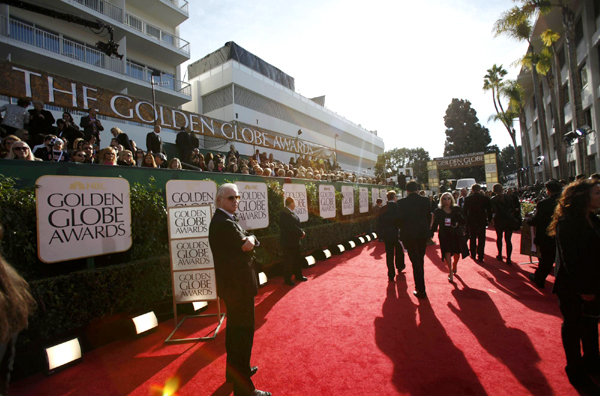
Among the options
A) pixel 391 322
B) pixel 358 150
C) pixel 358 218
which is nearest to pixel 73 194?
pixel 391 322

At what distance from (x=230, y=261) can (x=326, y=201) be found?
9.10m

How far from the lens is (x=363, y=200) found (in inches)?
619

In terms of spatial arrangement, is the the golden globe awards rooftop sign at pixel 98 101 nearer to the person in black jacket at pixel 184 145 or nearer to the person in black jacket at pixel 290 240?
the person in black jacket at pixel 184 145

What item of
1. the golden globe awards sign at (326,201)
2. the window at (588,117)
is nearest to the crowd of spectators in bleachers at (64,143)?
the golden globe awards sign at (326,201)

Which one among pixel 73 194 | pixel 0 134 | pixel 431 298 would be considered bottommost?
pixel 431 298

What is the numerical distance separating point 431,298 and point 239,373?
407cm

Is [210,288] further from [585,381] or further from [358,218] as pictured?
[358,218]

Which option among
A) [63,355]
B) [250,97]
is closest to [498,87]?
[250,97]

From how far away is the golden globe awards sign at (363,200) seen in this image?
15.3 m

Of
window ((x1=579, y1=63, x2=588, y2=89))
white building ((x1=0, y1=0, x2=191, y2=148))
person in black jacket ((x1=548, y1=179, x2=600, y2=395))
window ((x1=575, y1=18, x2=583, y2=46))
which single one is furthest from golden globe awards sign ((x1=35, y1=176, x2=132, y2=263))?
window ((x1=575, y1=18, x2=583, y2=46))

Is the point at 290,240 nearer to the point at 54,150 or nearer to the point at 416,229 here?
the point at 416,229

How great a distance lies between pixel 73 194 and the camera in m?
4.34

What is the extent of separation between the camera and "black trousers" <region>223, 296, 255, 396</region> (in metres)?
2.93

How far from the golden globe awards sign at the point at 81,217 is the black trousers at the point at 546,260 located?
7501mm
